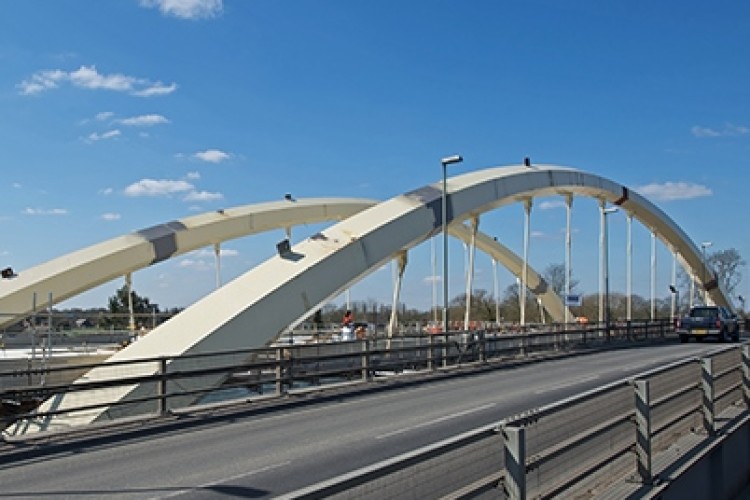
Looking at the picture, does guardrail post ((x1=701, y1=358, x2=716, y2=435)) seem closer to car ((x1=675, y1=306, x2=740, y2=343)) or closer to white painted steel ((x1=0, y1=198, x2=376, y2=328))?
white painted steel ((x1=0, y1=198, x2=376, y2=328))

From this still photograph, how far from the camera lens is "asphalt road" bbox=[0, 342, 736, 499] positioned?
343 inches

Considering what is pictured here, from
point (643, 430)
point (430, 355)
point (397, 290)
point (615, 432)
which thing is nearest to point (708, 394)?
point (643, 430)

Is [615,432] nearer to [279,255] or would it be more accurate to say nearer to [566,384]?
[566,384]

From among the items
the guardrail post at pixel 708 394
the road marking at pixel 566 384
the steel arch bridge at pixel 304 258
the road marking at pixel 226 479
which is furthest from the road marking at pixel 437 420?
the steel arch bridge at pixel 304 258

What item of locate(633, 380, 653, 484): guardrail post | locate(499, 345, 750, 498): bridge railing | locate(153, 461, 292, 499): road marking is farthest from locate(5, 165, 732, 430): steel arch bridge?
locate(633, 380, 653, 484): guardrail post

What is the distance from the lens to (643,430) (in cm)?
656

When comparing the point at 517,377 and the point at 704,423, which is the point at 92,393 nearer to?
the point at 517,377

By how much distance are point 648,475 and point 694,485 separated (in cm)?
145

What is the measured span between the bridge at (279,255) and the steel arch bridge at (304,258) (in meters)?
0.04

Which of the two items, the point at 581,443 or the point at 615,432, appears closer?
the point at 581,443

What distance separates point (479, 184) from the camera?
34.3 m

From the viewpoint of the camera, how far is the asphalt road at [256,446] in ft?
28.6

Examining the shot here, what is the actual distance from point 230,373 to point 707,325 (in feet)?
105

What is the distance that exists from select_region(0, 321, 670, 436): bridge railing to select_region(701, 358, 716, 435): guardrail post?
9.10 meters
